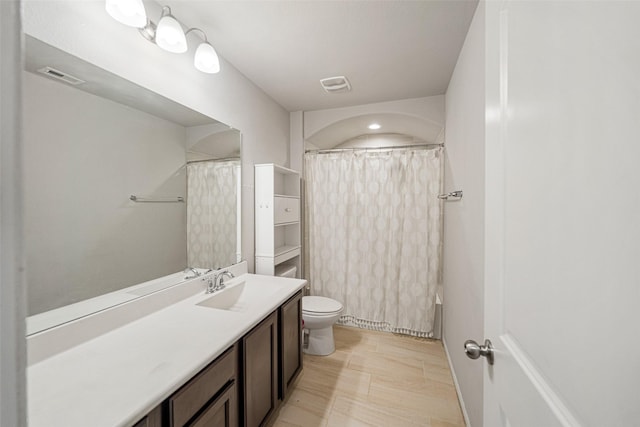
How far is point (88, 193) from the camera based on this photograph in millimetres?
1075

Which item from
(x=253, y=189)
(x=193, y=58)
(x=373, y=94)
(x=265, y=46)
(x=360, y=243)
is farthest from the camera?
(x=360, y=243)

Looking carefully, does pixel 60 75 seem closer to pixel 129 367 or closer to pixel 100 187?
pixel 100 187

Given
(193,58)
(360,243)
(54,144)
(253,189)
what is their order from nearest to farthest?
(54,144), (193,58), (253,189), (360,243)

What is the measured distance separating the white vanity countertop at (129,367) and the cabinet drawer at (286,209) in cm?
113

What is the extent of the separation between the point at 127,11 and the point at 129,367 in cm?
146

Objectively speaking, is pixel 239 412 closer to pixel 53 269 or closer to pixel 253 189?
pixel 53 269

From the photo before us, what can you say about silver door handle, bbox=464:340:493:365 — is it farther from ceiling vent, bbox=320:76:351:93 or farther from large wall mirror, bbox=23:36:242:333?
ceiling vent, bbox=320:76:351:93

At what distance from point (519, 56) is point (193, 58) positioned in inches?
70.0

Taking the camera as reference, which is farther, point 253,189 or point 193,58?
point 253,189

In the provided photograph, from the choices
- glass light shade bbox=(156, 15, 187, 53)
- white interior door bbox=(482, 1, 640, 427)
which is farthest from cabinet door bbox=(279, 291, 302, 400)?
glass light shade bbox=(156, 15, 187, 53)

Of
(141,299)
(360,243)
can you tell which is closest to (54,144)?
(141,299)

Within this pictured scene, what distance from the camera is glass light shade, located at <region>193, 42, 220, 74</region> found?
148cm

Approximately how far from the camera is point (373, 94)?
2.50m

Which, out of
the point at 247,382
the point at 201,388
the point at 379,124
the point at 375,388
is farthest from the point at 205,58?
the point at 375,388
